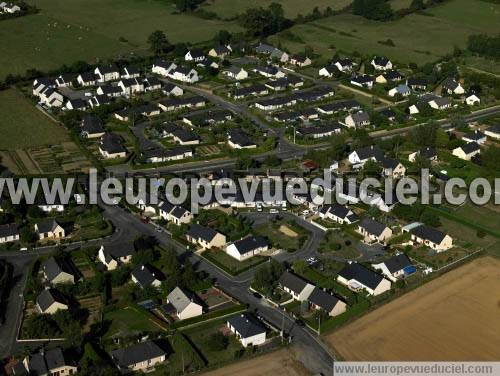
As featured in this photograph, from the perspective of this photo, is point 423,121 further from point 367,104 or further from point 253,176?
point 253,176

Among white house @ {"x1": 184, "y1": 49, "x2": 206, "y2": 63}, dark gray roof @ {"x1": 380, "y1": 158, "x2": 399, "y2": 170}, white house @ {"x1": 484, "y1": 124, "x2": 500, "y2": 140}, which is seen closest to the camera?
dark gray roof @ {"x1": 380, "y1": 158, "x2": 399, "y2": 170}

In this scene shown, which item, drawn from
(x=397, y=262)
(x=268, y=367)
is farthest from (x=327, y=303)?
(x=397, y=262)

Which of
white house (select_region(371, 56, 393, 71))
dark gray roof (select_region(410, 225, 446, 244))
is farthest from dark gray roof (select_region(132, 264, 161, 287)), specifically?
white house (select_region(371, 56, 393, 71))

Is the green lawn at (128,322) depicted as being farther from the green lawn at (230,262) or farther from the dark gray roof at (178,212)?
the dark gray roof at (178,212)

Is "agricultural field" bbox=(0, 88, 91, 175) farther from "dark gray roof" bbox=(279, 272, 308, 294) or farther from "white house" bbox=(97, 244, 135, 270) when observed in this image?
"dark gray roof" bbox=(279, 272, 308, 294)

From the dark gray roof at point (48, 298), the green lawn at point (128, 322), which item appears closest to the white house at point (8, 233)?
the dark gray roof at point (48, 298)

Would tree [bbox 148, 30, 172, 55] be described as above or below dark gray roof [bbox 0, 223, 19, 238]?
above
